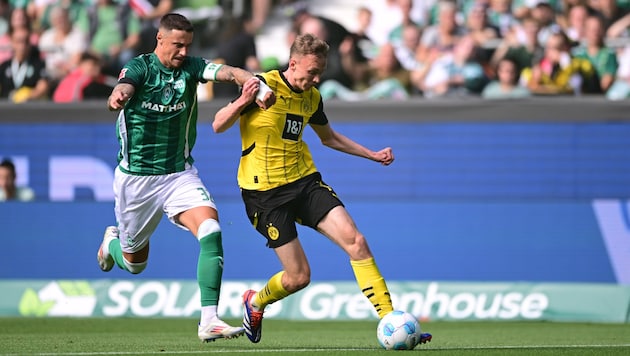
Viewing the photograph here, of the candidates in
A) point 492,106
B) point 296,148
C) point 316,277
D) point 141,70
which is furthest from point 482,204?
point 141,70

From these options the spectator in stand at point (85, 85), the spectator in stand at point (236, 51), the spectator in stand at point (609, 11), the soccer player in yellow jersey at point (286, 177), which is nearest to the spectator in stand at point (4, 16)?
the spectator in stand at point (85, 85)

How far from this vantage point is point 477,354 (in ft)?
27.2

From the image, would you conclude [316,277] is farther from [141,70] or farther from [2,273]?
[141,70]

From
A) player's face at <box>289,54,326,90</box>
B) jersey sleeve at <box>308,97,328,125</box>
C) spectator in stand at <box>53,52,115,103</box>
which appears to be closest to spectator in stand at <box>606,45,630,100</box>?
jersey sleeve at <box>308,97,328,125</box>

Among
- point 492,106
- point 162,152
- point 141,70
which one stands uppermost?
point 141,70

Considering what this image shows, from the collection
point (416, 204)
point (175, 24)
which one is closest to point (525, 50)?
point (416, 204)

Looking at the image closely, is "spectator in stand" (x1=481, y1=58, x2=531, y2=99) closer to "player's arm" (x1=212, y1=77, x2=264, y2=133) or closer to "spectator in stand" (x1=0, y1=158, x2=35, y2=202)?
"spectator in stand" (x1=0, y1=158, x2=35, y2=202)

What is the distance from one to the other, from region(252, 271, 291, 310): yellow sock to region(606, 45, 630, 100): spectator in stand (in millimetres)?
6502

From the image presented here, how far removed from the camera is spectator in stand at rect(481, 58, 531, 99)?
595 inches

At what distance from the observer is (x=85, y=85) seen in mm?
15820

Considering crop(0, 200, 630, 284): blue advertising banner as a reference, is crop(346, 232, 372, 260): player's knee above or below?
above

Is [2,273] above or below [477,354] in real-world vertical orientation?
below

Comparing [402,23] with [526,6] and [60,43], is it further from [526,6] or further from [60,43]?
[60,43]

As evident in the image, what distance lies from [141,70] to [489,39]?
8363 millimetres
